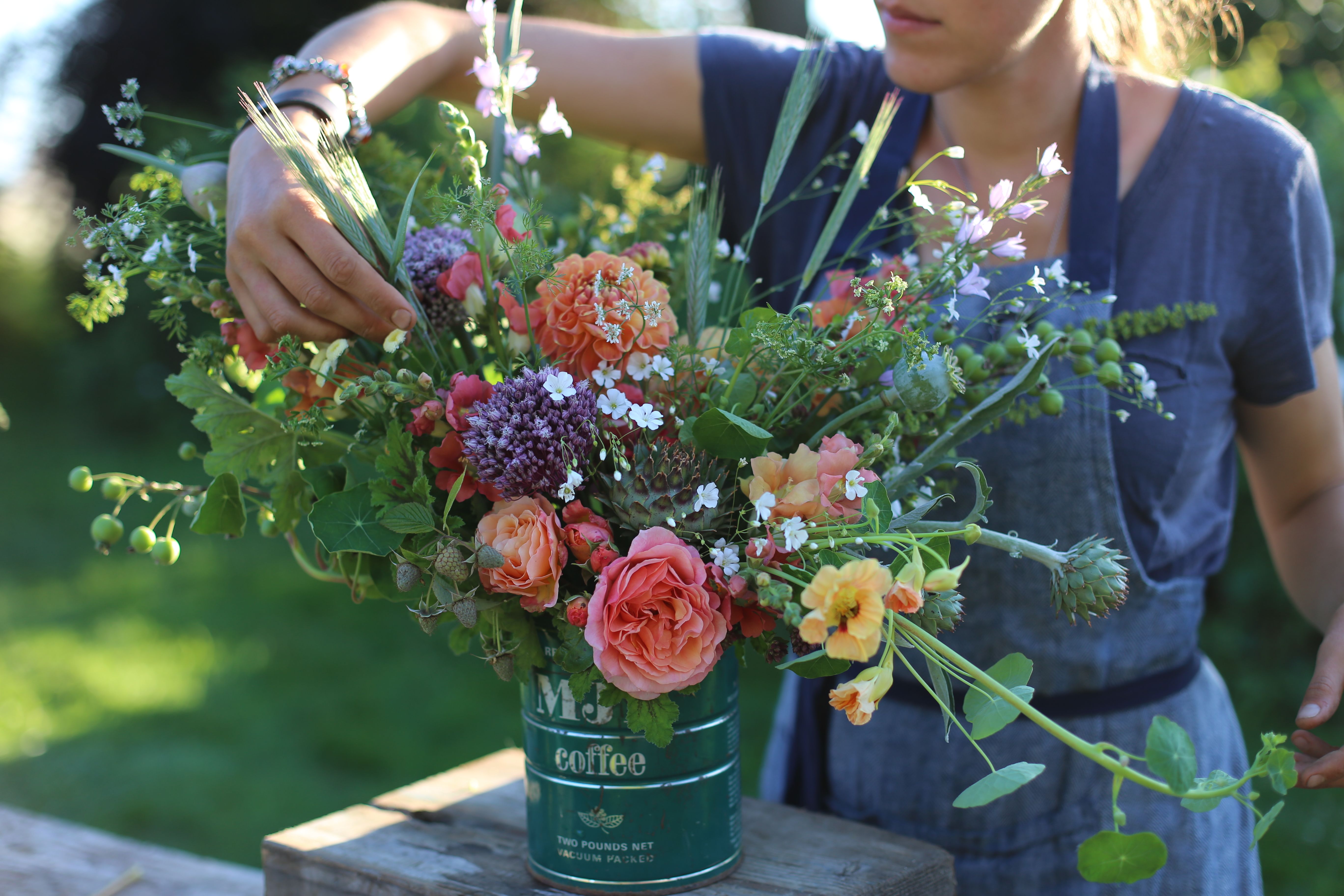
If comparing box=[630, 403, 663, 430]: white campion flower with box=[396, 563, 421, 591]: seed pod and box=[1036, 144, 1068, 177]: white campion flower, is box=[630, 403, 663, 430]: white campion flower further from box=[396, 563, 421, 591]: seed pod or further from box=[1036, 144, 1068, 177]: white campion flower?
box=[1036, 144, 1068, 177]: white campion flower

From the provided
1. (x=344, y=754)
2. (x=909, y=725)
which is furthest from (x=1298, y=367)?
(x=344, y=754)

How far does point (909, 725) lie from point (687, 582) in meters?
0.68

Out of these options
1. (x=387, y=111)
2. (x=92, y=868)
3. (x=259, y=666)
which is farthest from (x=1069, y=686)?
(x=259, y=666)

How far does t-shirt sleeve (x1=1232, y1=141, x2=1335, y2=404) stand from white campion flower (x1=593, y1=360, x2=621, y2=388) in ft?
2.71

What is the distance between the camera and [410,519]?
2.40 ft

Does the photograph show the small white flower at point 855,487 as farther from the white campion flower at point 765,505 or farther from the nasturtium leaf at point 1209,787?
the nasturtium leaf at point 1209,787

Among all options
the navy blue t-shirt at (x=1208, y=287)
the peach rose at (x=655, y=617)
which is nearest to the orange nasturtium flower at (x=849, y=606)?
the peach rose at (x=655, y=617)

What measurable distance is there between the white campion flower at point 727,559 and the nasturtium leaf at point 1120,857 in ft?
0.93

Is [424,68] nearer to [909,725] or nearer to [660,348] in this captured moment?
[660,348]

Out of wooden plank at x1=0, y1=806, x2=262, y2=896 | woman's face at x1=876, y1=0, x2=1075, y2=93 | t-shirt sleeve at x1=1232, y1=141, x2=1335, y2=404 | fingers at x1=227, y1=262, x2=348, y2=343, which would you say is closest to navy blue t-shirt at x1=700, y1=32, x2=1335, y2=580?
t-shirt sleeve at x1=1232, y1=141, x2=1335, y2=404

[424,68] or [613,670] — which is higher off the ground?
[424,68]

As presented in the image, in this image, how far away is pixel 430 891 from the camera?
89 cm

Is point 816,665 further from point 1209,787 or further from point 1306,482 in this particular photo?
point 1306,482

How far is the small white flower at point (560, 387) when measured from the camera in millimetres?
716
